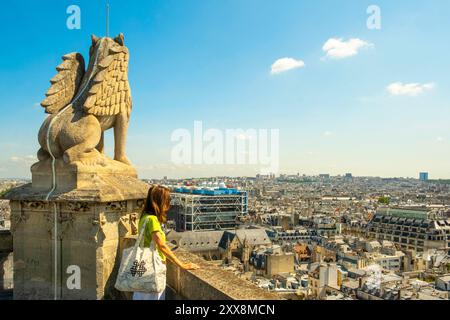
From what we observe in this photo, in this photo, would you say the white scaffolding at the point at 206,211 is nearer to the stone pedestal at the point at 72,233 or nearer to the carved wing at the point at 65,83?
the carved wing at the point at 65,83

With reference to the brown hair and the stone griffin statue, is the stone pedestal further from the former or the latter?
the brown hair

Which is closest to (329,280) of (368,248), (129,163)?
(368,248)

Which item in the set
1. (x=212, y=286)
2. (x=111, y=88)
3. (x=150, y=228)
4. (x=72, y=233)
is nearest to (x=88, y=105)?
(x=111, y=88)

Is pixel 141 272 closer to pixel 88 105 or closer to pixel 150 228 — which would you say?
pixel 150 228

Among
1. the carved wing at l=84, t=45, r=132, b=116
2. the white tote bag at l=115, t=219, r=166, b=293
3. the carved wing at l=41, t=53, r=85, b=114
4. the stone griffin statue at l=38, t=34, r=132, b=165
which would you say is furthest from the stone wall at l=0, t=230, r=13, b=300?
the white tote bag at l=115, t=219, r=166, b=293

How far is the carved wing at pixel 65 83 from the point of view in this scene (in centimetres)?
532

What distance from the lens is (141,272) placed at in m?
3.49

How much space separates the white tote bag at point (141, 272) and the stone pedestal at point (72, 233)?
1.15 m

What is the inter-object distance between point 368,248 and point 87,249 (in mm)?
48137

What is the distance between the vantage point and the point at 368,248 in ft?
159

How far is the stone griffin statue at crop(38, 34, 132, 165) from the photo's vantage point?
505 cm

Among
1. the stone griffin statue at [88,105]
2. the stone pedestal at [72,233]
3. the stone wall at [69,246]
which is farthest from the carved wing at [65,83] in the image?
the stone wall at [69,246]
